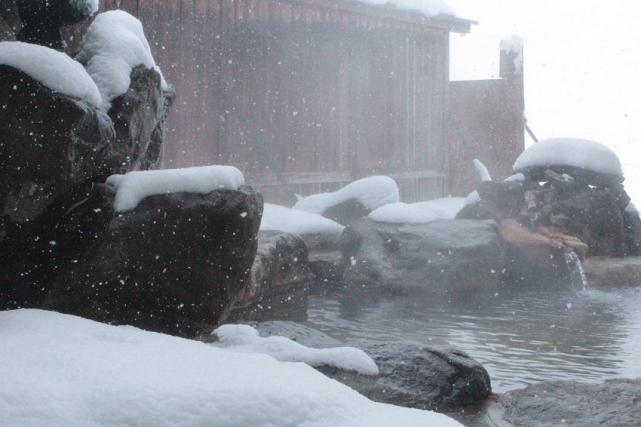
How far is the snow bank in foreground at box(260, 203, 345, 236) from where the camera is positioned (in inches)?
311

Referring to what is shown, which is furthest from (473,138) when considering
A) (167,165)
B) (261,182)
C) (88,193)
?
(88,193)

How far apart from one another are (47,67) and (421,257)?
210 inches

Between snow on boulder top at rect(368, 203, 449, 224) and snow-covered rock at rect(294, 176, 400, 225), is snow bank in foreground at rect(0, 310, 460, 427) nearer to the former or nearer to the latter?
snow on boulder top at rect(368, 203, 449, 224)

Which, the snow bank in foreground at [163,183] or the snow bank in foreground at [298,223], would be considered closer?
the snow bank in foreground at [163,183]

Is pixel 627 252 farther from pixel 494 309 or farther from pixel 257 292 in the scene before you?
pixel 257 292

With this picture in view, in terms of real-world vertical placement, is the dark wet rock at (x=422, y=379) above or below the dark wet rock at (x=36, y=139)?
below

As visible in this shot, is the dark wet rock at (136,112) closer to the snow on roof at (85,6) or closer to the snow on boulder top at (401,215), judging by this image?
the snow on roof at (85,6)

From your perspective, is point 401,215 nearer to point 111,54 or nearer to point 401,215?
point 401,215

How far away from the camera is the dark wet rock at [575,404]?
3.18 m

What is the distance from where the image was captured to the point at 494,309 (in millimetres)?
6832

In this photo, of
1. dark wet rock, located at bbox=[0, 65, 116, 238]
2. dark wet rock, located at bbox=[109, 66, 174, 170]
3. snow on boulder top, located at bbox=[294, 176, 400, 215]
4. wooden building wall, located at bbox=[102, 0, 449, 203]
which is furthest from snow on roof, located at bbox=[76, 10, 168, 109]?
snow on boulder top, located at bbox=[294, 176, 400, 215]

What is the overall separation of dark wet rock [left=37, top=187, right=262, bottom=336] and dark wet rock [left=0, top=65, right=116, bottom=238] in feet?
1.35

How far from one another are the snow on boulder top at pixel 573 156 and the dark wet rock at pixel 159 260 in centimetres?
738

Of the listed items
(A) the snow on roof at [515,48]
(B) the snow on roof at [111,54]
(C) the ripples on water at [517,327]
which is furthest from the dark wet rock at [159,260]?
(A) the snow on roof at [515,48]
